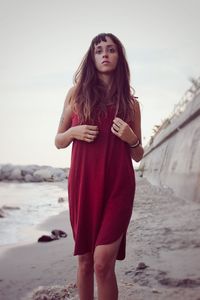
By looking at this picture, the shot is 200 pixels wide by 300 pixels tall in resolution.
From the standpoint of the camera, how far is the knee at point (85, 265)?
93.9 inches

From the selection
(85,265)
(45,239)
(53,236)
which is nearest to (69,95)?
(85,265)

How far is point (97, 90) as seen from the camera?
2545 millimetres

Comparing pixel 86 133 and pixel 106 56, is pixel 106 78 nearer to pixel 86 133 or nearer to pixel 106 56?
pixel 106 56

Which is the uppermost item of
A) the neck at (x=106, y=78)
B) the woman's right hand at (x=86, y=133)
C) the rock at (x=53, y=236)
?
the neck at (x=106, y=78)

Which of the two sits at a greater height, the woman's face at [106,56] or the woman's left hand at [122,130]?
the woman's face at [106,56]

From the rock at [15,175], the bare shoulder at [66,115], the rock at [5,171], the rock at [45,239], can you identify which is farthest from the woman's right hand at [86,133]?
the rock at [5,171]

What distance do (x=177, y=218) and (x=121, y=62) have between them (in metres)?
3.72

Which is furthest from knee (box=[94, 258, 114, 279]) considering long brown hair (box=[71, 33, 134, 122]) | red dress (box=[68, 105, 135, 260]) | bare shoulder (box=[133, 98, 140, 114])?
bare shoulder (box=[133, 98, 140, 114])

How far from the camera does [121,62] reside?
265cm

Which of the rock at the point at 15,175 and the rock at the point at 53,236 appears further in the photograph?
the rock at the point at 15,175

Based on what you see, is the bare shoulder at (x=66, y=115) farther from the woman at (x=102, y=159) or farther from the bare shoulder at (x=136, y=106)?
the bare shoulder at (x=136, y=106)

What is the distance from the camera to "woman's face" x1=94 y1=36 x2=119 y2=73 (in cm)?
257

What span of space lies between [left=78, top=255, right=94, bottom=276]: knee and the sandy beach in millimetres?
629

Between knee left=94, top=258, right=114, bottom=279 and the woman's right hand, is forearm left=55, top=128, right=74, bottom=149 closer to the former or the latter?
the woman's right hand
